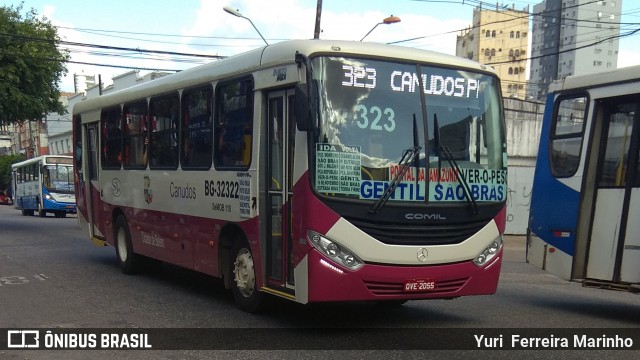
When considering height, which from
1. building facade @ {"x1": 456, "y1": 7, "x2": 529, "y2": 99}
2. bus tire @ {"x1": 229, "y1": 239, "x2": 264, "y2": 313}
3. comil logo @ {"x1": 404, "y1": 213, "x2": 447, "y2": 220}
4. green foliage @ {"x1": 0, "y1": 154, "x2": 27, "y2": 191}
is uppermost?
building facade @ {"x1": 456, "y1": 7, "x2": 529, "y2": 99}

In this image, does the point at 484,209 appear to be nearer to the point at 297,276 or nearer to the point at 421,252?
the point at 421,252

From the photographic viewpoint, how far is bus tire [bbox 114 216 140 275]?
11.7 metres

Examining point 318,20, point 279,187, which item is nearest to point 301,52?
point 279,187

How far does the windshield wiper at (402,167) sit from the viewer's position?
6746 mm

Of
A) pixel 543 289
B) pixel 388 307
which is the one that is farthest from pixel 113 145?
pixel 543 289

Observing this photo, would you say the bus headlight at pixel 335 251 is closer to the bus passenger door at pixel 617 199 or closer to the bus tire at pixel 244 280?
the bus tire at pixel 244 280

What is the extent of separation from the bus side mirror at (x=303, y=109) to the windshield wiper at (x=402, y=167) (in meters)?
1.01

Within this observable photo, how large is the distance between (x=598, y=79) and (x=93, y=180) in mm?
9705

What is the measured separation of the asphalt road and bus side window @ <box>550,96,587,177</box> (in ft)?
6.66

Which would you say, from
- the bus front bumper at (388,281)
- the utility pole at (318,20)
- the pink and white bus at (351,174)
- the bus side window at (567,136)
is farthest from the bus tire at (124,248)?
the utility pole at (318,20)

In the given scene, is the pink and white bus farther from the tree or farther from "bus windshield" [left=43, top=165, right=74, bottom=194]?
"bus windshield" [left=43, top=165, right=74, bottom=194]

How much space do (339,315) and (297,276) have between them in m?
1.64

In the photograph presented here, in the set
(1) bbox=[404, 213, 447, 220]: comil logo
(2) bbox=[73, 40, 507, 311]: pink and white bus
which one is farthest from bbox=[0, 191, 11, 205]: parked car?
(1) bbox=[404, 213, 447, 220]: comil logo

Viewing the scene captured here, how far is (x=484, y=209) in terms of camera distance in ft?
24.2
